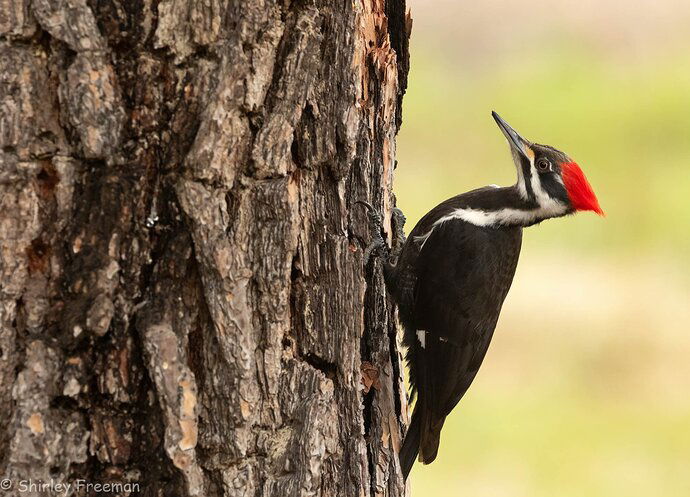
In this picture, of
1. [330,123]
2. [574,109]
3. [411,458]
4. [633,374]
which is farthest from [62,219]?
[574,109]

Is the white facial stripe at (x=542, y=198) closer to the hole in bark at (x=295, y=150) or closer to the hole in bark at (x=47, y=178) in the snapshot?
the hole in bark at (x=295, y=150)

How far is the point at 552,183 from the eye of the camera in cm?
348

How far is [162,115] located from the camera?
6.43 ft

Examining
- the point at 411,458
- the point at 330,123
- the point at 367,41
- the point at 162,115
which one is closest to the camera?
the point at 162,115

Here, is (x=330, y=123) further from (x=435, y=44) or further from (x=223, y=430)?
(x=435, y=44)

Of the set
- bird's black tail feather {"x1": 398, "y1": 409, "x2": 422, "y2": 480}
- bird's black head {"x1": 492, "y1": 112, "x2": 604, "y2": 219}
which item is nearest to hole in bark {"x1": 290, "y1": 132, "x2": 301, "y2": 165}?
bird's black tail feather {"x1": 398, "y1": 409, "x2": 422, "y2": 480}

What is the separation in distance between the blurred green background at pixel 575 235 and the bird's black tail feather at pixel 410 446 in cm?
227

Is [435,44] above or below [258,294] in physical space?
above

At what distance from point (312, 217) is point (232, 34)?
16.1 inches

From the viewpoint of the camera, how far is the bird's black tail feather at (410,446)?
277cm

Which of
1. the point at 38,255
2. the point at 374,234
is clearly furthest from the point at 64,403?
the point at 374,234

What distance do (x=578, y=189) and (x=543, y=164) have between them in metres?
0.16

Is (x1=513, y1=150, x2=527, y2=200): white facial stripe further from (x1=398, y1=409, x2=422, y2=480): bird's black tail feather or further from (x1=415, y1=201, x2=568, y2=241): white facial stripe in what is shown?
(x1=398, y1=409, x2=422, y2=480): bird's black tail feather

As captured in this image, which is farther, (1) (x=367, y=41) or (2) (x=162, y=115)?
(1) (x=367, y=41)
